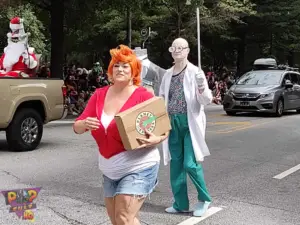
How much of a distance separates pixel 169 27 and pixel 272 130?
62.9 feet

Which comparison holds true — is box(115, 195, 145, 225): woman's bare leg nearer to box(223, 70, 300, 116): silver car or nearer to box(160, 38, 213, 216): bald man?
box(160, 38, 213, 216): bald man

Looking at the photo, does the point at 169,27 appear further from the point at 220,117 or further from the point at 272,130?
the point at 272,130

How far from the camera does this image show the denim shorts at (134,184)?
342cm

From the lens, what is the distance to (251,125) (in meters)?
13.6

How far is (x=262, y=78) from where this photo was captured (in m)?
17.3

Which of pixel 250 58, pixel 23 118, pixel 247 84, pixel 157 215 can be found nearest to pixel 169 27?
pixel 250 58

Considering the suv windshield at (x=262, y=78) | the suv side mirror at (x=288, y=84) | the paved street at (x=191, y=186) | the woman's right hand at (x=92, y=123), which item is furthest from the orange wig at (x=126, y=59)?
the suv side mirror at (x=288, y=84)

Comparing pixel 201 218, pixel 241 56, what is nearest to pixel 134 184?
pixel 201 218

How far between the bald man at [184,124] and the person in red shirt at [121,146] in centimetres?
149

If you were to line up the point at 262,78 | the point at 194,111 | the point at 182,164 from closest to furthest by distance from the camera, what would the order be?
the point at 194,111
the point at 182,164
the point at 262,78

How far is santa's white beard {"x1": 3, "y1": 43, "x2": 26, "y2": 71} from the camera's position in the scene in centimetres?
1014

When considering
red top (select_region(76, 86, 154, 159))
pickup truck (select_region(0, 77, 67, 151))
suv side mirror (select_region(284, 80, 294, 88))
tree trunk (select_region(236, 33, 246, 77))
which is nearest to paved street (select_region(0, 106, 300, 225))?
pickup truck (select_region(0, 77, 67, 151))

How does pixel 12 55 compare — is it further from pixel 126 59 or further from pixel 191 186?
pixel 126 59

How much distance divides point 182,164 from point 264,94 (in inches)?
453
